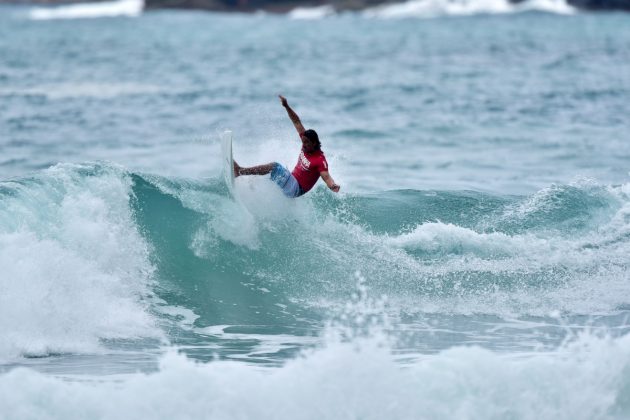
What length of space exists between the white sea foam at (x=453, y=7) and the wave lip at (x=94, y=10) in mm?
31772

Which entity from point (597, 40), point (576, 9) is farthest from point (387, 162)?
point (576, 9)

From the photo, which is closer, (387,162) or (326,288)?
(326,288)

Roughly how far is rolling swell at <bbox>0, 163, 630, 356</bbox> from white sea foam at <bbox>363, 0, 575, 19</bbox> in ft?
288

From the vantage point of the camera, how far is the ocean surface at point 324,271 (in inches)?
299

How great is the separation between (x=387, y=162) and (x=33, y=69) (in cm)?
2417

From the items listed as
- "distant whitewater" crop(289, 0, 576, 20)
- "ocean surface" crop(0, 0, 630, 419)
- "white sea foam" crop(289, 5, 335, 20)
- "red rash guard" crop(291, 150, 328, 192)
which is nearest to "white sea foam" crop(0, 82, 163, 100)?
"ocean surface" crop(0, 0, 630, 419)

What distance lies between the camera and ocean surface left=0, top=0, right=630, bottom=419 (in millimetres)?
7586

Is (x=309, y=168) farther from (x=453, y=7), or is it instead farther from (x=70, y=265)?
(x=453, y=7)

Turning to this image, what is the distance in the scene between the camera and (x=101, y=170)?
11.5 meters

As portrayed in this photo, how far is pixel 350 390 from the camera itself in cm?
755

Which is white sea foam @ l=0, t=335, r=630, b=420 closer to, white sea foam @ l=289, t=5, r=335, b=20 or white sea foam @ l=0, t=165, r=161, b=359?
white sea foam @ l=0, t=165, r=161, b=359

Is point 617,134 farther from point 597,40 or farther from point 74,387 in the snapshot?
point 597,40

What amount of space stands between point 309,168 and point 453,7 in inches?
3769

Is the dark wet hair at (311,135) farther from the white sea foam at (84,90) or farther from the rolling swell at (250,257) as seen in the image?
the white sea foam at (84,90)
